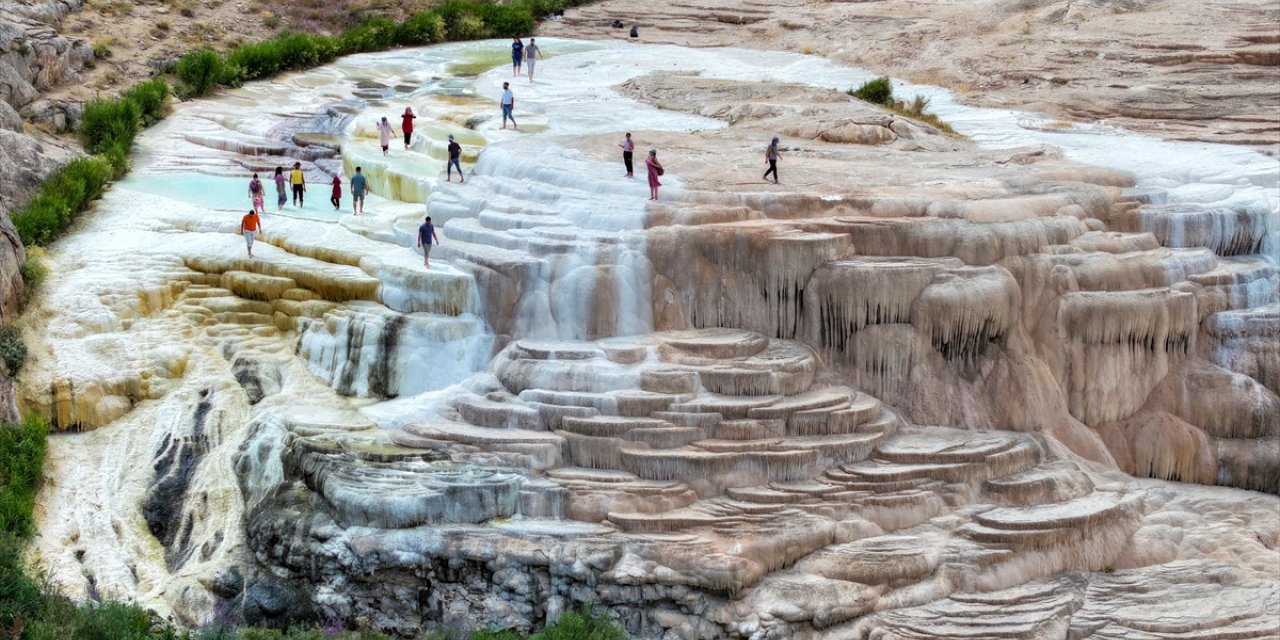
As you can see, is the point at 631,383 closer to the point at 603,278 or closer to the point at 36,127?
the point at 603,278

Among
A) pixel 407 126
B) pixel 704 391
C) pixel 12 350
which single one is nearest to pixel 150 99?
pixel 407 126

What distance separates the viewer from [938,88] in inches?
→ 1072

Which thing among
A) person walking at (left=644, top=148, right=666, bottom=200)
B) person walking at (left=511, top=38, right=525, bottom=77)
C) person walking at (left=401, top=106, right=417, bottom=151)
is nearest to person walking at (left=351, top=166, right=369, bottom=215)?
person walking at (left=401, top=106, right=417, bottom=151)

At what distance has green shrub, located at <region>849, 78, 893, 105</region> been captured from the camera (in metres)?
26.2

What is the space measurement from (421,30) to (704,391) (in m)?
19.5

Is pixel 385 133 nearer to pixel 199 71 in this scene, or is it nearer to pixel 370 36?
pixel 199 71

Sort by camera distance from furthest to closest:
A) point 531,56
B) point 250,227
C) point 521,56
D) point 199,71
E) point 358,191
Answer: point 521,56 → point 531,56 → point 199,71 → point 358,191 → point 250,227

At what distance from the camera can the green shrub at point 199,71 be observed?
90.0 ft

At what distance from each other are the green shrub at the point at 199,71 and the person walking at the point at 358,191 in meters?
7.50

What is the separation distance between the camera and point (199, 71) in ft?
90.2

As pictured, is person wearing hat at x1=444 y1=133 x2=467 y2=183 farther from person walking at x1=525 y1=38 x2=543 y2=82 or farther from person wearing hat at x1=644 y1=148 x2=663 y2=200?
person walking at x1=525 y1=38 x2=543 y2=82

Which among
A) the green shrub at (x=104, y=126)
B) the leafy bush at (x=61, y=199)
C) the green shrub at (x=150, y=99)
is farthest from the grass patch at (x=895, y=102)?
the leafy bush at (x=61, y=199)

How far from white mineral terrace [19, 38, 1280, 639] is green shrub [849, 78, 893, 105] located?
4268mm

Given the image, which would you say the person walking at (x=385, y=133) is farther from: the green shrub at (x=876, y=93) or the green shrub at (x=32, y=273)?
the green shrub at (x=876, y=93)
